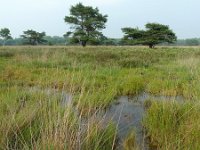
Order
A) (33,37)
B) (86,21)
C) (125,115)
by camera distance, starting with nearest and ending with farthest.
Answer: (125,115) < (86,21) < (33,37)

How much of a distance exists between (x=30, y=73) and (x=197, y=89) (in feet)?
21.3

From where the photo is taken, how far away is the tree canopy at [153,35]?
38.4 meters

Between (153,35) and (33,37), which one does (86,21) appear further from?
(33,37)

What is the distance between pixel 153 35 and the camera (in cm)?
3847

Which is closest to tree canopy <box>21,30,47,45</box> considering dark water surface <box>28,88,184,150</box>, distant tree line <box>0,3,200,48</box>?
distant tree line <box>0,3,200,48</box>

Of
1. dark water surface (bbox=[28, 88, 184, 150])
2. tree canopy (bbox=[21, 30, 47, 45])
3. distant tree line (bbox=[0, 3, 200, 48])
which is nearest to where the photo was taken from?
dark water surface (bbox=[28, 88, 184, 150])

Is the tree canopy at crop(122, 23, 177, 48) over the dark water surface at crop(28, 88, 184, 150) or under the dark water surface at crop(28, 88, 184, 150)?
over

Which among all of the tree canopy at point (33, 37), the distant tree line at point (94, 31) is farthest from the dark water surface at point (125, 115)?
the tree canopy at point (33, 37)

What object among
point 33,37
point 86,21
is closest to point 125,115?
point 86,21

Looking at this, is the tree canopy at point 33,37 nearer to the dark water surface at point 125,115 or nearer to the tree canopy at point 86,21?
the tree canopy at point 86,21

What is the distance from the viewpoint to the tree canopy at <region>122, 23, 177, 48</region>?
38.4 metres

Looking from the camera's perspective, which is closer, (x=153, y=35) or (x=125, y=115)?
(x=125, y=115)

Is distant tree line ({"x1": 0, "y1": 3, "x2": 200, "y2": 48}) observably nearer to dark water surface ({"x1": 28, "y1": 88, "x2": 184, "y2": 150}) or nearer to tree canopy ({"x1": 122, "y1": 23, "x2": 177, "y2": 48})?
tree canopy ({"x1": 122, "y1": 23, "x2": 177, "y2": 48})

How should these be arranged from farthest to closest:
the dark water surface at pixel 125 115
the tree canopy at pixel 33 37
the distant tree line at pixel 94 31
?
1. the tree canopy at pixel 33 37
2. the distant tree line at pixel 94 31
3. the dark water surface at pixel 125 115
